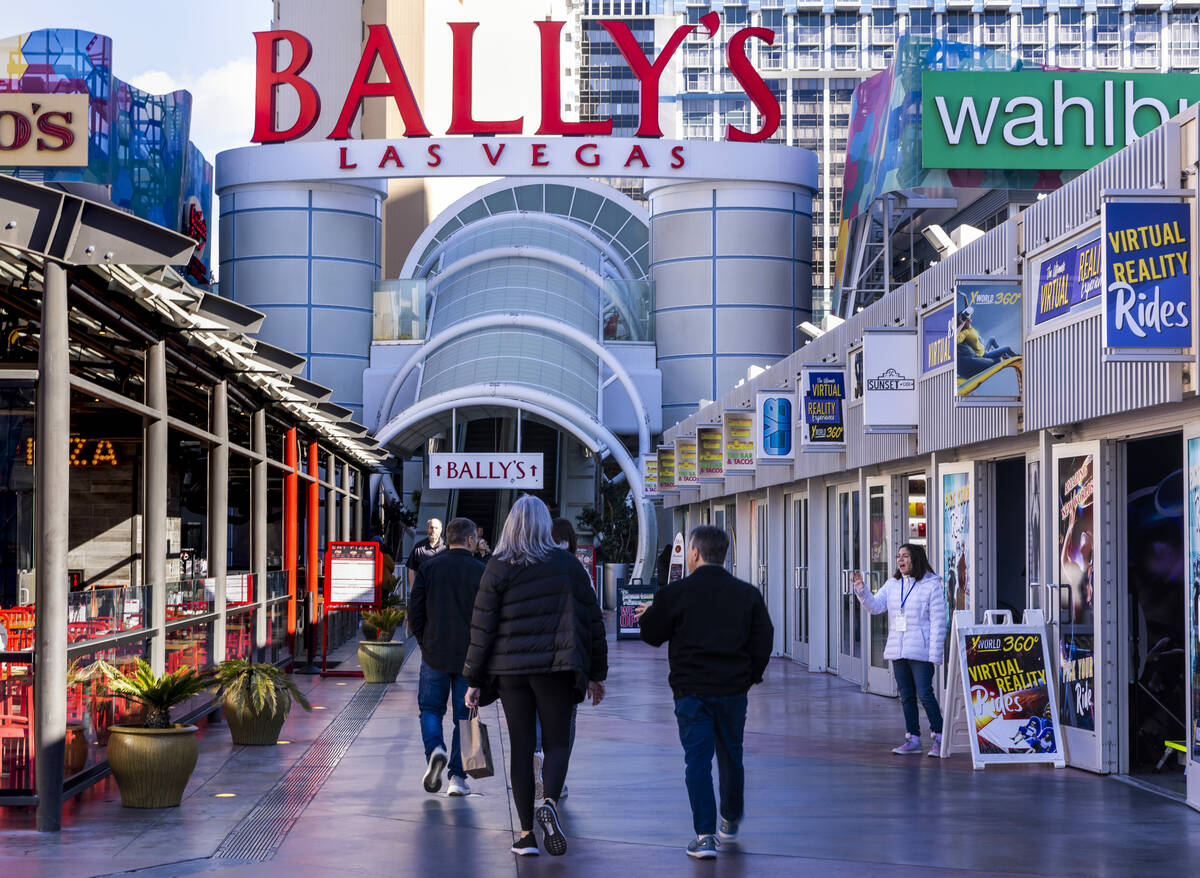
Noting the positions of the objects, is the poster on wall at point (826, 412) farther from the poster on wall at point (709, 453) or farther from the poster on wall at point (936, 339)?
the poster on wall at point (709, 453)

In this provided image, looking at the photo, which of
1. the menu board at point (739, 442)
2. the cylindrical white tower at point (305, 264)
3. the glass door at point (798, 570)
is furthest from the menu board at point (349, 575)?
the cylindrical white tower at point (305, 264)

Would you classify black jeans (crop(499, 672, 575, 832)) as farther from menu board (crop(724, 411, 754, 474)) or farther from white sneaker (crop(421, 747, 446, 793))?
menu board (crop(724, 411, 754, 474))

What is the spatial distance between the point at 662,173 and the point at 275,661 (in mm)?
31436

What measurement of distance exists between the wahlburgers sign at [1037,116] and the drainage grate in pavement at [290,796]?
75.4 ft

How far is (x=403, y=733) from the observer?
534 inches

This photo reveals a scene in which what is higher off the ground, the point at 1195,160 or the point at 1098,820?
the point at 1195,160

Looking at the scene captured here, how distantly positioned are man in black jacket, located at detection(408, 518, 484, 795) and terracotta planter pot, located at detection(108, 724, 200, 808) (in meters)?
1.51

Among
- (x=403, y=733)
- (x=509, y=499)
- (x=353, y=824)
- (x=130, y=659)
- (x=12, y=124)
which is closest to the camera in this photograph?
(x=353, y=824)

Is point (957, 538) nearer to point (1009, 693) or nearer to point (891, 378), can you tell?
point (891, 378)

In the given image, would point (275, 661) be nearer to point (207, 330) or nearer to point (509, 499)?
point (207, 330)

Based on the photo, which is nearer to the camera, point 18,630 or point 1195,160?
point 1195,160

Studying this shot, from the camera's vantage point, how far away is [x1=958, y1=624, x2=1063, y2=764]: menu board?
11.5 metres

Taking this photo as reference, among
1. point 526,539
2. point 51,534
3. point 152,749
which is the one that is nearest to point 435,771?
point 152,749

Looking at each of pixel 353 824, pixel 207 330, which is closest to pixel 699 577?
pixel 353 824
